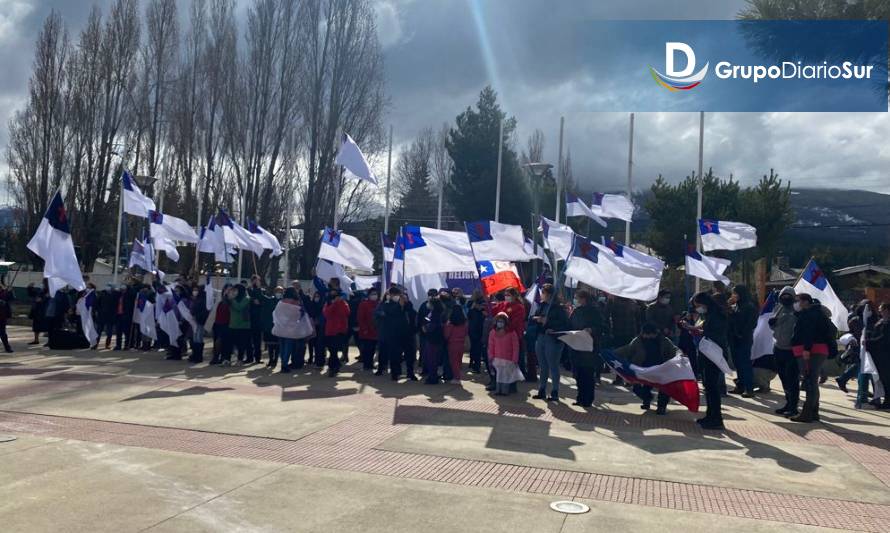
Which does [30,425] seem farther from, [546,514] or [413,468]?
[546,514]

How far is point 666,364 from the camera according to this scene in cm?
930

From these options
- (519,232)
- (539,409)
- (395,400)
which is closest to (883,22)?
(519,232)

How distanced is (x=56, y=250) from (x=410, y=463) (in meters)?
10.2

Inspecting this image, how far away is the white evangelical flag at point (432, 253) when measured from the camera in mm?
13562

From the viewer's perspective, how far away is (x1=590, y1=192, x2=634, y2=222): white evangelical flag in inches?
789

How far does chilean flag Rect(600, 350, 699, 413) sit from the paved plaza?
13.6 inches

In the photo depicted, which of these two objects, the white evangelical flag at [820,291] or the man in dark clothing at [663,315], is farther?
the white evangelical flag at [820,291]

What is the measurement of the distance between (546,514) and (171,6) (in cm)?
3524

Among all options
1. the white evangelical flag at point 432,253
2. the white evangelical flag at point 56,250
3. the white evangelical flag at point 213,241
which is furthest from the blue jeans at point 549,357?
the white evangelical flag at point 213,241

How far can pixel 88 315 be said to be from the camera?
53.1 feet

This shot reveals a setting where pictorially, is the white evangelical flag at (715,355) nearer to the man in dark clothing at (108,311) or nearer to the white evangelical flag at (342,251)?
the white evangelical flag at (342,251)

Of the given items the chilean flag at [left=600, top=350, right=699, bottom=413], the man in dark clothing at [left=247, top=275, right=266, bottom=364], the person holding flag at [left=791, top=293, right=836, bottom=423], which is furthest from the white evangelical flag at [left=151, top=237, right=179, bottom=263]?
the person holding flag at [left=791, top=293, right=836, bottom=423]

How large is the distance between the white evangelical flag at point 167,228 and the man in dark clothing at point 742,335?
14073 mm

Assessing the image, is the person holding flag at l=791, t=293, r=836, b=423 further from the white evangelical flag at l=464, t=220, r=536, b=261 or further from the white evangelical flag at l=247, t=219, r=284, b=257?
the white evangelical flag at l=247, t=219, r=284, b=257
